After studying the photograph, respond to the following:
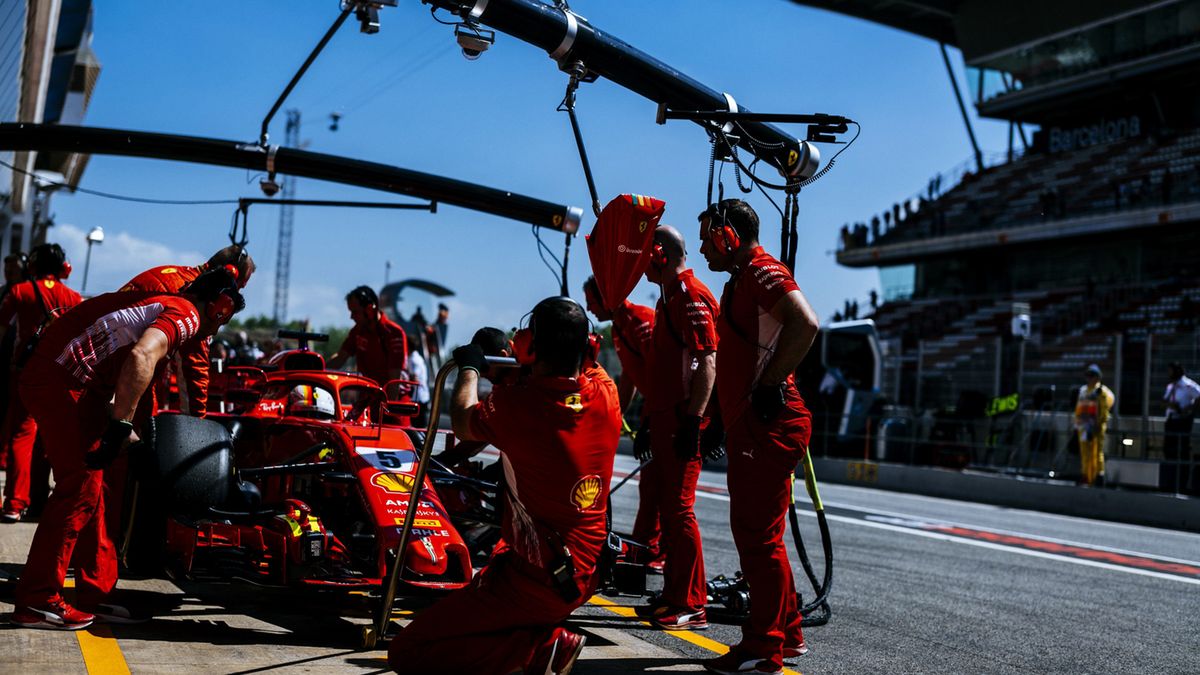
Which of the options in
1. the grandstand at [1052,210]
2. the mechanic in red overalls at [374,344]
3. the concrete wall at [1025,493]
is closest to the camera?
the mechanic in red overalls at [374,344]

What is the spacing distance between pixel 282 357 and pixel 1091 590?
20.4 feet

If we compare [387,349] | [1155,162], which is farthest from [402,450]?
[1155,162]

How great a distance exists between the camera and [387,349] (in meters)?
10.4

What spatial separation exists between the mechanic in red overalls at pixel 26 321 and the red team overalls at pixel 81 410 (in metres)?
3.11

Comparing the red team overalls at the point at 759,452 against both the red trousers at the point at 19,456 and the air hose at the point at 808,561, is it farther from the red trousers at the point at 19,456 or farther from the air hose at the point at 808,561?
the red trousers at the point at 19,456

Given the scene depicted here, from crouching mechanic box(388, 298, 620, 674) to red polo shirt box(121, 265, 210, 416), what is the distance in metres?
2.48

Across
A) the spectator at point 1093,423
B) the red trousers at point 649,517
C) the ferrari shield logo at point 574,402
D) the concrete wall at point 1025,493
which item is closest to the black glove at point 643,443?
the red trousers at point 649,517

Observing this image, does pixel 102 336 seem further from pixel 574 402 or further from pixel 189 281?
pixel 574 402

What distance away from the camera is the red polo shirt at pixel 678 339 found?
20.1 ft

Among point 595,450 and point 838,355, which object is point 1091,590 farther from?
point 838,355

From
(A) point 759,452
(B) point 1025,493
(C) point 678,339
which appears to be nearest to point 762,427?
(A) point 759,452

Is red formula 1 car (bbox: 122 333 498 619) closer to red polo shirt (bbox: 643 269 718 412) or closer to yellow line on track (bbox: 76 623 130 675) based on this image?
yellow line on track (bbox: 76 623 130 675)

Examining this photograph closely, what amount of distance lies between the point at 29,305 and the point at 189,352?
2.44m

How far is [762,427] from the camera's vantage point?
16.7 ft
